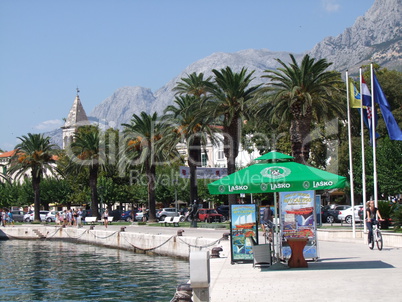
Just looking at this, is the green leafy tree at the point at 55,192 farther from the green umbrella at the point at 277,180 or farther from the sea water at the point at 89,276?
the green umbrella at the point at 277,180

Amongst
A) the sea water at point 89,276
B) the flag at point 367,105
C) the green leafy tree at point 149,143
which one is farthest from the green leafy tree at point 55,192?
the flag at point 367,105

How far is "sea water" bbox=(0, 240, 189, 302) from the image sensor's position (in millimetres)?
18172

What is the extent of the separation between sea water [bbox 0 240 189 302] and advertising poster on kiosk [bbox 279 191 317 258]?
12.2 feet

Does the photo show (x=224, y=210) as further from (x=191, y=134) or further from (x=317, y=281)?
(x=317, y=281)

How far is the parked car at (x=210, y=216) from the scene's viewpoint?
57.9 m

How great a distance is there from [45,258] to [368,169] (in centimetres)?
3582

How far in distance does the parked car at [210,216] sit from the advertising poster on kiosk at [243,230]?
40594mm

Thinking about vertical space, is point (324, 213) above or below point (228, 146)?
below

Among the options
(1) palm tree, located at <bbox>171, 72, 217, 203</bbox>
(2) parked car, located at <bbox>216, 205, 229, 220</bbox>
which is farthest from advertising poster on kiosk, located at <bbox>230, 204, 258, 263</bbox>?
(2) parked car, located at <bbox>216, 205, 229, 220</bbox>

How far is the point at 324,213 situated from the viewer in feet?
165

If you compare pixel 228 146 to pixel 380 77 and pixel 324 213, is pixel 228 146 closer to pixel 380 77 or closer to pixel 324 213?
pixel 324 213

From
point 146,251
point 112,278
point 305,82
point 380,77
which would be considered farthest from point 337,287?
point 380,77

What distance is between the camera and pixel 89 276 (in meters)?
23.0

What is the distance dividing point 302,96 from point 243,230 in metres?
19.9
